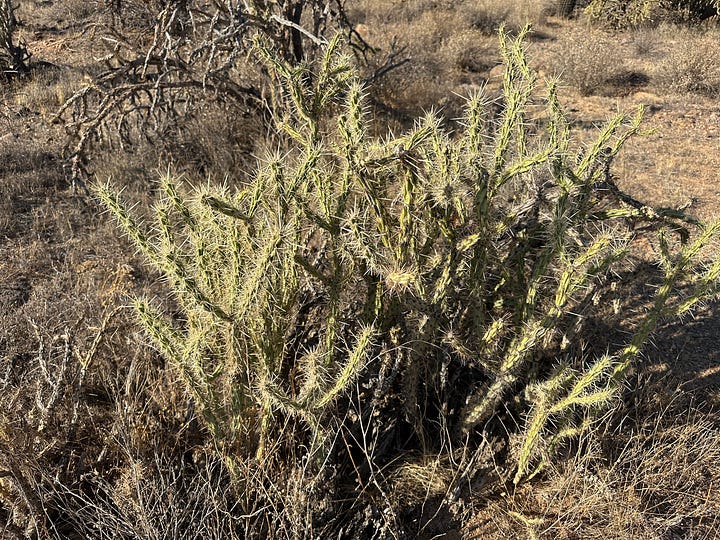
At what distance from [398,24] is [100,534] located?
32.4 feet

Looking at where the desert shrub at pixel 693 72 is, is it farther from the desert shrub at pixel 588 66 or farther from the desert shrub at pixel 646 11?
the desert shrub at pixel 646 11

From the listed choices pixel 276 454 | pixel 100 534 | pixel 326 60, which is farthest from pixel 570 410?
pixel 100 534

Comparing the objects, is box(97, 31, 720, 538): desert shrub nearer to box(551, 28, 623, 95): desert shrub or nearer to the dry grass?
the dry grass

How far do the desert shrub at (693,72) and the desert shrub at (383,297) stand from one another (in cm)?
621

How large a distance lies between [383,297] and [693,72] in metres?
7.26

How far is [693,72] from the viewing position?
7465mm

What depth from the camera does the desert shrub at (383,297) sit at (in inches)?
77.1

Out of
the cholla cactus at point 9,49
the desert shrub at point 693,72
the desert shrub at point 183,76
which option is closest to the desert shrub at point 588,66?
the desert shrub at point 693,72

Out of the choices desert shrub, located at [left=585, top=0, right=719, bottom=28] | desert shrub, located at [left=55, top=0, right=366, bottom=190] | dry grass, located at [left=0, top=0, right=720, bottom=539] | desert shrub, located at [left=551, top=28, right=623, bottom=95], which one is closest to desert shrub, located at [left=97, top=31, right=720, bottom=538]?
dry grass, located at [left=0, top=0, right=720, bottom=539]

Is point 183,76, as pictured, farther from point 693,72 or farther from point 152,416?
point 693,72

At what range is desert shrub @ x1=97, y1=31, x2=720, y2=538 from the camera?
6.42ft

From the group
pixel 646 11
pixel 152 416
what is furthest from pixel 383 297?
pixel 646 11

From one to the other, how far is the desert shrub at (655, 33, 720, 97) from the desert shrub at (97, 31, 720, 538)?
6212 mm

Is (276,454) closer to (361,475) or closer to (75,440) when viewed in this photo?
(361,475)
